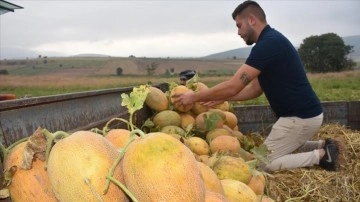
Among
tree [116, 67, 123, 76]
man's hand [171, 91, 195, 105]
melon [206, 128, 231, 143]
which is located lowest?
tree [116, 67, 123, 76]

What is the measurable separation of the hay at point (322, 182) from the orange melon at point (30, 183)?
262 cm

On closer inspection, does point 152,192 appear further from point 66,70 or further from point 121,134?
point 66,70

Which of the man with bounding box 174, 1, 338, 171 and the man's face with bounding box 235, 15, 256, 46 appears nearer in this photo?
the man with bounding box 174, 1, 338, 171

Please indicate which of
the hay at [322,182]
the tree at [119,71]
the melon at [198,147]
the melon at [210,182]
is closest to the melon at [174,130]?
the melon at [198,147]

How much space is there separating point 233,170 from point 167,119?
205 centimetres

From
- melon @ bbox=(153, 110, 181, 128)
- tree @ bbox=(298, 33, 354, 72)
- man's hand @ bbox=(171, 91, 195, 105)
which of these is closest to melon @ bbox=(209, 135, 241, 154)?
melon @ bbox=(153, 110, 181, 128)

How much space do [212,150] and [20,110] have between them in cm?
210

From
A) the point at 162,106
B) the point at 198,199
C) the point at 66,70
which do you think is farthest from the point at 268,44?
the point at 66,70

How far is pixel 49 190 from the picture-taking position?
1677 millimetres

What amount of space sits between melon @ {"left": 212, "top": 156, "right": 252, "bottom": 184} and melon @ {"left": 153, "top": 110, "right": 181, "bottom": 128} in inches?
Result: 72.9

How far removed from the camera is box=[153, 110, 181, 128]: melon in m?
4.64

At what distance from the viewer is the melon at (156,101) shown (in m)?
4.92

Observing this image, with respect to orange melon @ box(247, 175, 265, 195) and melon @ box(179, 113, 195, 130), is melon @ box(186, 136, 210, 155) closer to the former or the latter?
melon @ box(179, 113, 195, 130)

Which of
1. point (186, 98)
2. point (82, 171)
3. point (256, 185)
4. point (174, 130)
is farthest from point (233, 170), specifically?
point (186, 98)
